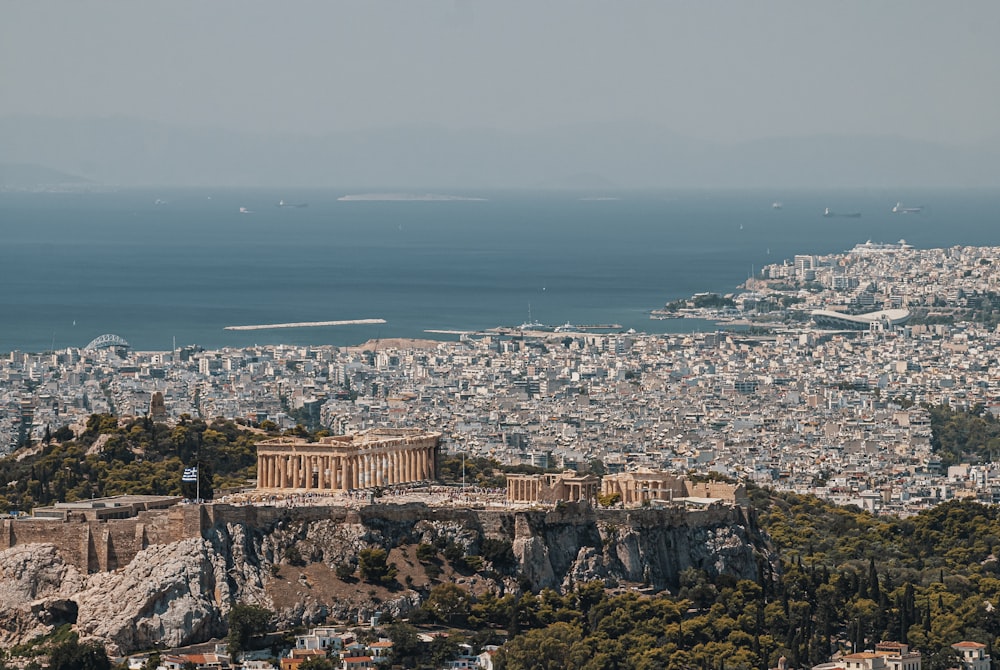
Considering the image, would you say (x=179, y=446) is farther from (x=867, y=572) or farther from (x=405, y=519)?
(x=867, y=572)

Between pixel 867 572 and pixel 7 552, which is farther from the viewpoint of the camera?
pixel 867 572

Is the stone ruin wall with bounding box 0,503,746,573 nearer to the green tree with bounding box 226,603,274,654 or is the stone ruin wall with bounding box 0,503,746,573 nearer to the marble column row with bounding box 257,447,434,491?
the green tree with bounding box 226,603,274,654

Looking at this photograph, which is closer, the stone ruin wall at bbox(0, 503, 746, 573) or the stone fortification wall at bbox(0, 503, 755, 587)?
the stone ruin wall at bbox(0, 503, 746, 573)

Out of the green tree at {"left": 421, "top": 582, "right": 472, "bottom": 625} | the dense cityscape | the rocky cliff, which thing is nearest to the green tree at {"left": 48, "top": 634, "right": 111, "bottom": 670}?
the rocky cliff

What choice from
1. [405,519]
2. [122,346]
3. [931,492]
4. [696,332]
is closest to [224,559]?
[405,519]

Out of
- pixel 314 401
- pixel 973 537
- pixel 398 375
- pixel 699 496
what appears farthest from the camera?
pixel 398 375

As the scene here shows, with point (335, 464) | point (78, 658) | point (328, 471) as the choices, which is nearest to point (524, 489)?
point (335, 464)
